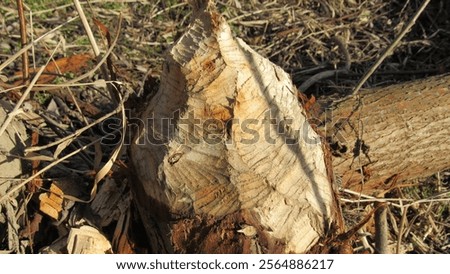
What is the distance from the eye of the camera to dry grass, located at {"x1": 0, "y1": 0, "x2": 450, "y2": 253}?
236 centimetres

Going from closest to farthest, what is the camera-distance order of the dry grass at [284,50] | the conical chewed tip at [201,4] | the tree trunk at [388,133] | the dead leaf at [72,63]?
the conical chewed tip at [201,4] < the tree trunk at [388,133] < the dry grass at [284,50] < the dead leaf at [72,63]

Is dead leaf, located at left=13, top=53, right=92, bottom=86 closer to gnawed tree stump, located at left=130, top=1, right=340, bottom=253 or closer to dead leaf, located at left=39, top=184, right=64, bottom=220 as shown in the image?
dead leaf, located at left=39, top=184, right=64, bottom=220

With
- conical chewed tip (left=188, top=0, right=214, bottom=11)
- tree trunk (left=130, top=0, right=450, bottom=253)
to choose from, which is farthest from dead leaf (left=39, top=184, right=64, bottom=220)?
conical chewed tip (left=188, top=0, right=214, bottom=11)

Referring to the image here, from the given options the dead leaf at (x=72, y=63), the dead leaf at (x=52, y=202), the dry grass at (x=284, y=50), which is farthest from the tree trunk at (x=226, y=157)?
the dead leaf at (x=72, y=63)

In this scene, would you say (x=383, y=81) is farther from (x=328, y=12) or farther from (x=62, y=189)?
(x=62, y=189)

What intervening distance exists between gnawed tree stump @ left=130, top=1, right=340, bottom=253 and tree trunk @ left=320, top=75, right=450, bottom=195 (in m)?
0.41

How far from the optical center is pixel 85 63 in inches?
108

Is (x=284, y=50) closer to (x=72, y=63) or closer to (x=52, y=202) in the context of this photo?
(x=72, y=63)

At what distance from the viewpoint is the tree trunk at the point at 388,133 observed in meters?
2.12

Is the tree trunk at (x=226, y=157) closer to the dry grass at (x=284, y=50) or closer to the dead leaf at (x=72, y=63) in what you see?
the dry grass at (x=284, y=50)

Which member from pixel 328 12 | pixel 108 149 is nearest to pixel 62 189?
pixel 108 149

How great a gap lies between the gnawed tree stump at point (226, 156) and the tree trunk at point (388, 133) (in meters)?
0.41

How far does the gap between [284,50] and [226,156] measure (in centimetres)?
153

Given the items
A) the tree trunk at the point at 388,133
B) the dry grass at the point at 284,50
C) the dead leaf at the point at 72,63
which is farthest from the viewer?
the dead leaf at the point at 72,63
